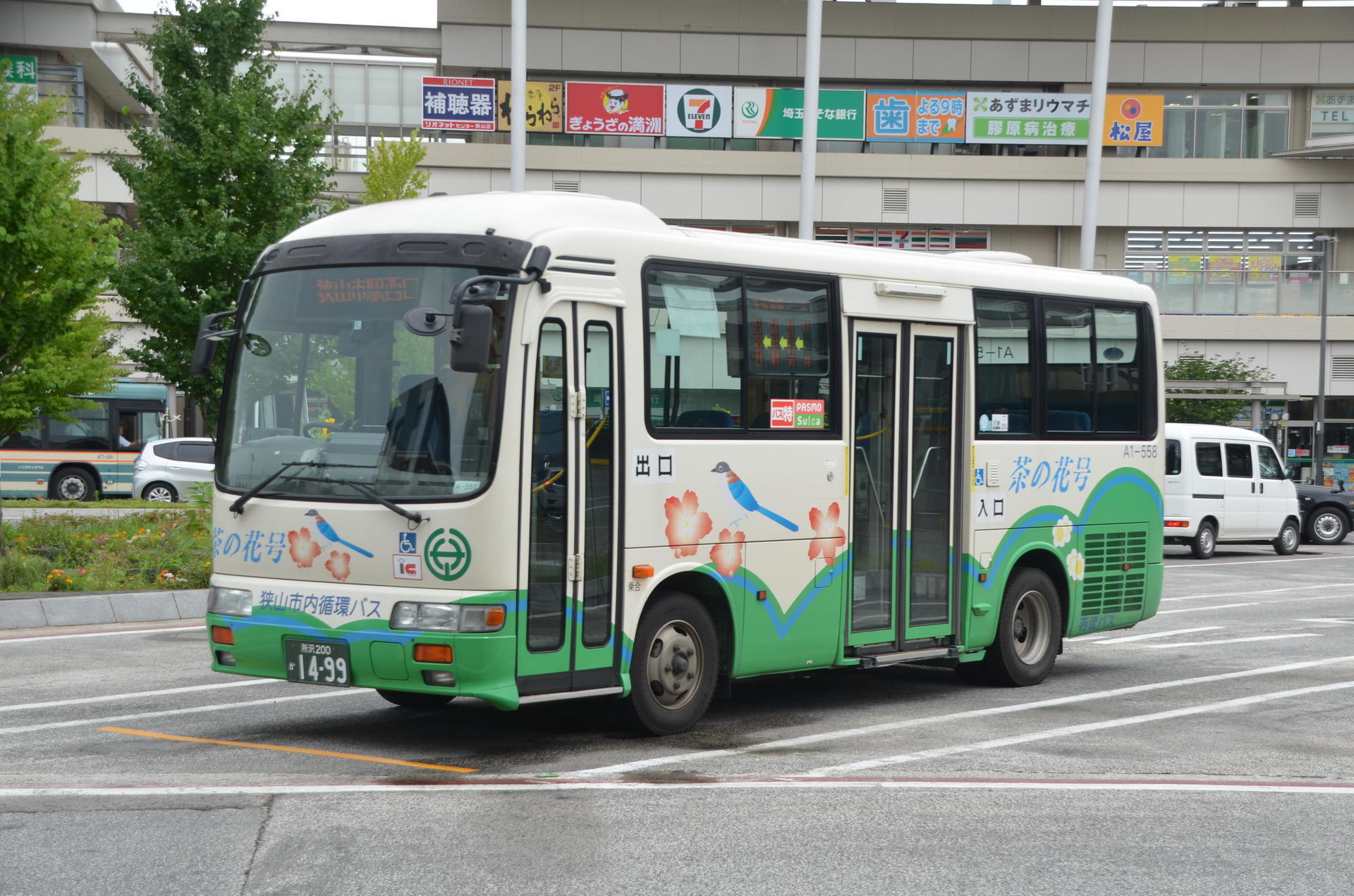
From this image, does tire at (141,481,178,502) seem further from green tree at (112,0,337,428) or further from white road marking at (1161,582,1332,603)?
white road marking at (1161,582,1332,603)

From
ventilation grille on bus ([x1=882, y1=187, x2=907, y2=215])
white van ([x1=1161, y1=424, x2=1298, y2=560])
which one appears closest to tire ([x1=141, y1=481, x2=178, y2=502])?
white van ([x1=1161, y1=424, x2=1298, y2=560])

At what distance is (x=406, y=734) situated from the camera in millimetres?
9281

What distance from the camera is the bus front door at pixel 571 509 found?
829 centimetres

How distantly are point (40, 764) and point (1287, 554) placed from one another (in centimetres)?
2646

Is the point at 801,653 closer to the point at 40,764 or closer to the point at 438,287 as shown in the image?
the point at 438,287

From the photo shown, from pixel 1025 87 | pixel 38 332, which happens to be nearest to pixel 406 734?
pixel 38 332

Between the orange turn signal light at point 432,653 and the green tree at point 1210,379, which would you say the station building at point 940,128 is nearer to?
the green tree at point 1210,379

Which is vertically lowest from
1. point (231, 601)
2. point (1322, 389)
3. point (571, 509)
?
point (231, 601)

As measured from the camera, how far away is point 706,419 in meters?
9.34

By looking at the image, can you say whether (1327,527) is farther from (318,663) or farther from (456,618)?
(318,663)

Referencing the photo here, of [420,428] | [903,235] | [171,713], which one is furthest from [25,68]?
[420,428]

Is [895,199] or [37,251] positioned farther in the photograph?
[895,199]

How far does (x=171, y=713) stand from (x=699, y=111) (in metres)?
35.5

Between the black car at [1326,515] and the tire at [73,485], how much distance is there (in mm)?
27236
